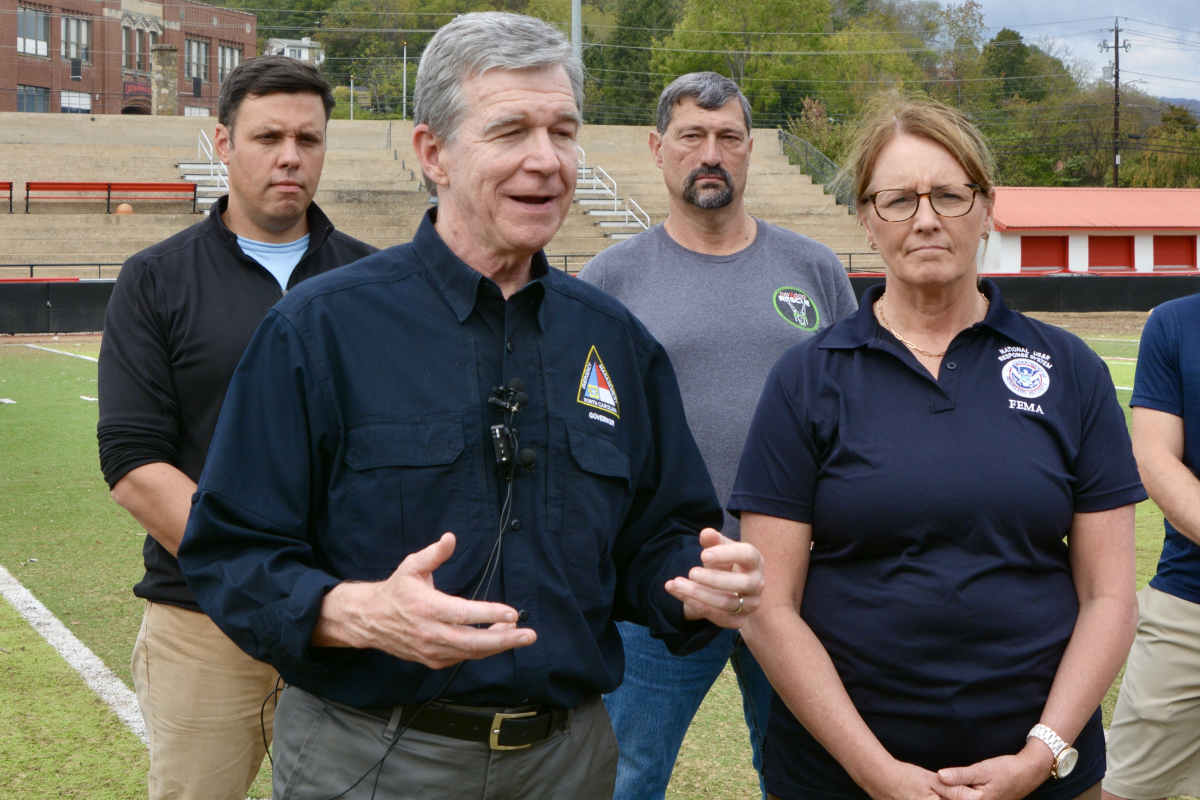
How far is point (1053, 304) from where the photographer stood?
27.0m

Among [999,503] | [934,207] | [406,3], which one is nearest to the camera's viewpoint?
[999,503]

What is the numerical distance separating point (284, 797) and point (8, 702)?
3.49 metres

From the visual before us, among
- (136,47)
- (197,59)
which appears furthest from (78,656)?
(197,59)

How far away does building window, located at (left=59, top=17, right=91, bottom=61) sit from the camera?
65.4 m

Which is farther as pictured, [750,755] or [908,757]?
[750,755]

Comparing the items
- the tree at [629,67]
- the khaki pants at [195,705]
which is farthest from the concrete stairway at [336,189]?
the tree at [629,67]

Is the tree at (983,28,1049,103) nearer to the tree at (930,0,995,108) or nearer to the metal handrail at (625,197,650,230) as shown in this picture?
the tree at (930,0,995,108)

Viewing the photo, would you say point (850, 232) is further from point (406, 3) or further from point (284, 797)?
point (406, 3)

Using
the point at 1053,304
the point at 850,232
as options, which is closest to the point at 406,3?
the point at 850,232

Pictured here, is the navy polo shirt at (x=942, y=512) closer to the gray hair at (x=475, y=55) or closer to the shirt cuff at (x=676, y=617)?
the shirt cuff at (x=676, y=617)

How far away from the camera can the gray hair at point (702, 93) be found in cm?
366

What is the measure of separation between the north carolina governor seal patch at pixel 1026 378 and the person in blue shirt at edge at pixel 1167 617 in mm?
1078

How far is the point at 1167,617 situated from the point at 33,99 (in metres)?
71.5

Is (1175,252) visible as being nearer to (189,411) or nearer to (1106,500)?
(1106,500)
